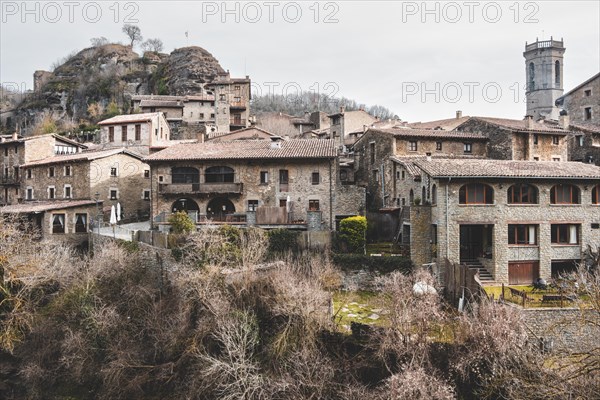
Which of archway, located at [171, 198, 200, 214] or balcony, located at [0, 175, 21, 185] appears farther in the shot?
balcony, located at [0, 175, 21, 185]

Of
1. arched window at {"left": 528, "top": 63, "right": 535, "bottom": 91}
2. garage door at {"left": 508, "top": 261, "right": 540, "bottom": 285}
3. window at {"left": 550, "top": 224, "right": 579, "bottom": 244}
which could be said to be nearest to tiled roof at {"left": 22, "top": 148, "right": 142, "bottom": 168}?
garage door at {"left": 508, "top": 261, "right": 540, "bottom": 285}

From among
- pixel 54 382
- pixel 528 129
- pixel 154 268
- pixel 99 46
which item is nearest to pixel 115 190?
pixel 154 268

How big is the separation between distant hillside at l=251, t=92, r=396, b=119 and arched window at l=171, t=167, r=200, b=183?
203 feet

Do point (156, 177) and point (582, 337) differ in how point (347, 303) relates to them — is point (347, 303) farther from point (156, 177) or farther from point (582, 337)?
point (156, 177)

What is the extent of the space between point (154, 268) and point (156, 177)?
8306 millimetres

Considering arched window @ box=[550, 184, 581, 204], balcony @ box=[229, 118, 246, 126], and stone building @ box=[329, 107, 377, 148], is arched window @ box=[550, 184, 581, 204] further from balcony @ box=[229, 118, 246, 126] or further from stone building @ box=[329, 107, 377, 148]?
balcony @ box=[229, 118, 246, 126]

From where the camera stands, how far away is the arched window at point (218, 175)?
32344 mm

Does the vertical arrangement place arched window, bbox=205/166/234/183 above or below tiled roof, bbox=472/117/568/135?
below

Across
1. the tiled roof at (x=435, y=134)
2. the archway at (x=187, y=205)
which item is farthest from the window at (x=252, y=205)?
the tiled roof at (x=435, y=134)

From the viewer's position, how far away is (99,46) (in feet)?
287

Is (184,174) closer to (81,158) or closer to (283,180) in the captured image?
(283,180)

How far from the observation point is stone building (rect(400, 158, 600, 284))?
77.8 feet

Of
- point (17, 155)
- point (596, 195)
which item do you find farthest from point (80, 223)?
point (596, 195)

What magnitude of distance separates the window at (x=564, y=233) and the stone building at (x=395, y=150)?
10.2 metres
